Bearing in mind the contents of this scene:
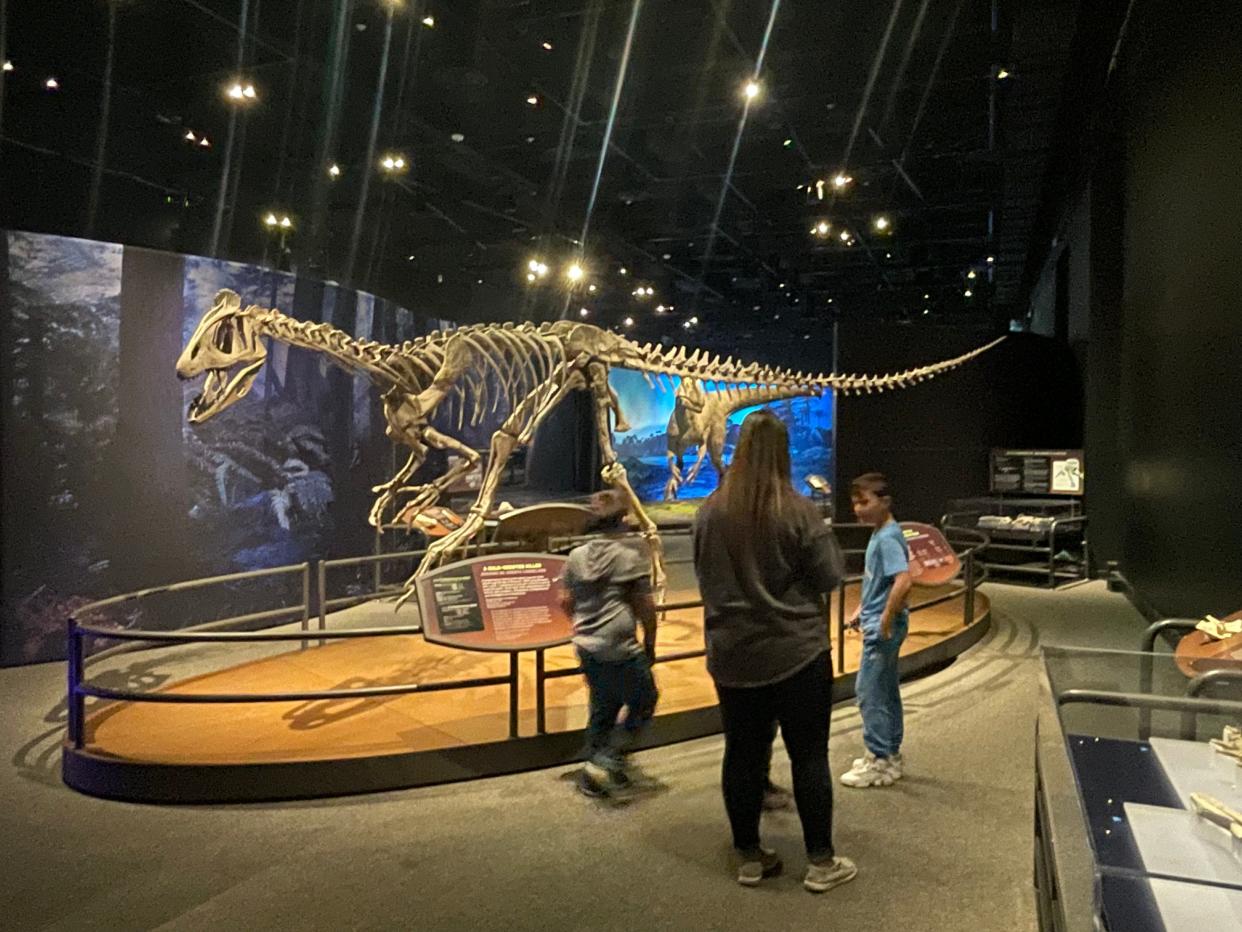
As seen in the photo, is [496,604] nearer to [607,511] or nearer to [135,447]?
[607,511]

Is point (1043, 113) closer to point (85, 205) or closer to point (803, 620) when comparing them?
point (803, 620)

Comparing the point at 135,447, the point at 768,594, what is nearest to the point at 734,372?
the point at 135,447

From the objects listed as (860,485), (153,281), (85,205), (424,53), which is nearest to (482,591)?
(860,485)

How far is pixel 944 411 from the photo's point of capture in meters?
11.6

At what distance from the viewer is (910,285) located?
16.3m

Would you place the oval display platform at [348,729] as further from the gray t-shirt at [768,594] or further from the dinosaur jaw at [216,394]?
the gray t-shirt at [768,594]

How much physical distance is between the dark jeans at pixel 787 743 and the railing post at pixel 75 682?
10.3 feet

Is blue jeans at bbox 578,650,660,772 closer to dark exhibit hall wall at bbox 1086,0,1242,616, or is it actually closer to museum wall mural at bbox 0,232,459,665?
dark exhibit hall wall at bbox 1086,0,1242,616

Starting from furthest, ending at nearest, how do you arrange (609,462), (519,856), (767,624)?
(609,462), (519,856), (767,624)

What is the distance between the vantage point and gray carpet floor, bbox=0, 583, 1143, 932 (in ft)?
10.2

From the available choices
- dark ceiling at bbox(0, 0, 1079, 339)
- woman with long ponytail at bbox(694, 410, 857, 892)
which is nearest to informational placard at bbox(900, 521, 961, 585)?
woman with long ponytail at bbox(694, 410, 857, 892)

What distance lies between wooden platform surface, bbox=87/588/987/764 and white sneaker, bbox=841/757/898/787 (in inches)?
39.5

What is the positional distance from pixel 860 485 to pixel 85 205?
27.5 ft

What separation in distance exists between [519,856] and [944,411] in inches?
375
